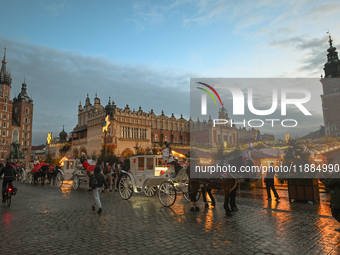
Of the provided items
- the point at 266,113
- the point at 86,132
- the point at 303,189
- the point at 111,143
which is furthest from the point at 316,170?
the point at 86,132

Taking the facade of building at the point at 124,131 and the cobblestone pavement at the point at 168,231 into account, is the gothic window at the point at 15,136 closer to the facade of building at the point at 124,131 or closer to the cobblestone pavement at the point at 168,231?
the facade of building at the point at 124,131

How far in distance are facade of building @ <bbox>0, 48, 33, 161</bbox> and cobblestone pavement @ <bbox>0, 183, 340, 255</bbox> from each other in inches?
3331

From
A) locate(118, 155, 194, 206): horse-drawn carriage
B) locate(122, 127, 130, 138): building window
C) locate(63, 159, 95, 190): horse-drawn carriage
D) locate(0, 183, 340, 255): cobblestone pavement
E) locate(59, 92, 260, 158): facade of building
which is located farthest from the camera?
locate(122, 127, 130, 138): building window

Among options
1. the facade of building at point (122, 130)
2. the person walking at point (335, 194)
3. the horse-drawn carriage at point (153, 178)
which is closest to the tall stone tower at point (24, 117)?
the facade of building at point (122, 130)

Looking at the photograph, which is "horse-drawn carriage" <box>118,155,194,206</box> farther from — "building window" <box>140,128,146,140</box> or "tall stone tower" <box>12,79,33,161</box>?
"tall stone tower" <box>12,79,33,161</box>

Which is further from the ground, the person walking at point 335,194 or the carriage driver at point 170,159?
the carriage driver at point 170,159

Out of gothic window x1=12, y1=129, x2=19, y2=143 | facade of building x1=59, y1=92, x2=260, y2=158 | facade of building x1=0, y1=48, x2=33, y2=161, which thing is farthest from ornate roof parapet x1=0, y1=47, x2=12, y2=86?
facade of building x1=59, y1=92, x2=260, y2=158

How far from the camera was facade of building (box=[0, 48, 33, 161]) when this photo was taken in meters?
84.2

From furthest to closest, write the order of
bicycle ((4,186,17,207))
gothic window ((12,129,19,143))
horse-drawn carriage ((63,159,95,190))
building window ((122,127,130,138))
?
gothic window ((12,129,19,143)), building window ((122,127,130,138)), horse-drawn carriage ((63,159,95,190)), bicycle ((4,186,17,207))

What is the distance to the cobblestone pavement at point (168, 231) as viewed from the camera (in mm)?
4883

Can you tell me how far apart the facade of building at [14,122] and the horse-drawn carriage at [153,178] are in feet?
267

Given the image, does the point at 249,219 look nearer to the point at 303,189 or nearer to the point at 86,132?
the point at 303,189

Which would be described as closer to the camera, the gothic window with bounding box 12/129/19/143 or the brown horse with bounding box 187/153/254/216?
the brown horse with bounding box 187/153/254/216

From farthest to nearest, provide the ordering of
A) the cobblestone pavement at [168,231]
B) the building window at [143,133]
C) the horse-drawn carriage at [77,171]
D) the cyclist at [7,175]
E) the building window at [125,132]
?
the building window at [143,133]
the building window at [125,132]
the horse-drawn carriage at [77,171]
the cyclist at [7,175]
the cobblestone pavement at [168,231]
